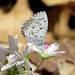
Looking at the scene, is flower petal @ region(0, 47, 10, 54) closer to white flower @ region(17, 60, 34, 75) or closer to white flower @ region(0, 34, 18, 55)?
white flower @ region(0, 34, 18, 55)

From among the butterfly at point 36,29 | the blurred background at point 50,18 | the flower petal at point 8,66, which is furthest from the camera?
the blurred background at point 50,18

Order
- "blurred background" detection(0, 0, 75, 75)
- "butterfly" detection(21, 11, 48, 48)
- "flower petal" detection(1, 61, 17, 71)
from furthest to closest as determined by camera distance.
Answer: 1. "blurred background" detection(0, 0, 75, 75)
2. "butterfly" detection(21, 11, 48, 48)
3. "flower petal" detection(1, 61, 17, 71)

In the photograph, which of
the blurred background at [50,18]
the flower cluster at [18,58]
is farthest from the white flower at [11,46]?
the blurred background at [50,18]

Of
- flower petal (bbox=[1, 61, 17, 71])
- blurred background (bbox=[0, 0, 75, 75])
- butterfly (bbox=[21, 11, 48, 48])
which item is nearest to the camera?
flower petal (bbox=[1, 61, 17, 71])

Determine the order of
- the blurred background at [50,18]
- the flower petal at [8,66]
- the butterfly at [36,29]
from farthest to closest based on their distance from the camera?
the blurred background at [50,18] → the butterfly at [36,29] → the flower petal at [8,66]

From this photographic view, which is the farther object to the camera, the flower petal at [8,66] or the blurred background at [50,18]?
the blurred background at [50,18]

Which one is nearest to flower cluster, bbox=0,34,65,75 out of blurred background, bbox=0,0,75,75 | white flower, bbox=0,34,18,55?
white flower, bbox=0,34,18,55

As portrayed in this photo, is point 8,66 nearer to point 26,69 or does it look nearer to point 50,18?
point 26,69

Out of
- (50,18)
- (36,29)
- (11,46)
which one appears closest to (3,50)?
(11,46)

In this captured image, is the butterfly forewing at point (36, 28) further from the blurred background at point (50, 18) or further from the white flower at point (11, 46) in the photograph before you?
the blurred background at point (50, 18)

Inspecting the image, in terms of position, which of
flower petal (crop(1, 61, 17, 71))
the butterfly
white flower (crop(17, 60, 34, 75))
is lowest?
white flower (crop(17, 60, 34, 75))

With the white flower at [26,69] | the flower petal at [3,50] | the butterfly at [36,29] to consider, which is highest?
the butterfly at [36,29]
